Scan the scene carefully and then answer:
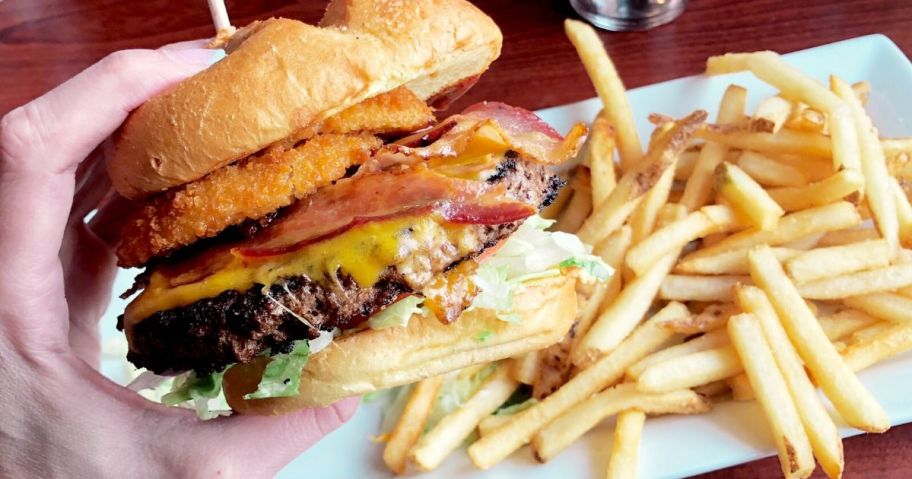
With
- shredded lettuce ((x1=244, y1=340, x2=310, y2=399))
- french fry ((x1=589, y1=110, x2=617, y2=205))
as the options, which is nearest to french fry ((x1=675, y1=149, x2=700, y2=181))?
french fry ((x1=589, y1=110, x2=617, y2=205))

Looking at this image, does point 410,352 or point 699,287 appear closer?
point 410,352

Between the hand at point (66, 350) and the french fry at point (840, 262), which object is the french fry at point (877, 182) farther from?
the hand at point (66, 350)

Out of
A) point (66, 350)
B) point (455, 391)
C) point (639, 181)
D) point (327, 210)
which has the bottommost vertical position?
point (455, 391)

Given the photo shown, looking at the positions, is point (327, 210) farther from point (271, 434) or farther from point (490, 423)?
point (490, 423)

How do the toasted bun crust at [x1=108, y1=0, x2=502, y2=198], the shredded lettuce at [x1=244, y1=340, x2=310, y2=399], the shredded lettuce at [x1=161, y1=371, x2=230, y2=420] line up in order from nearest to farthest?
the toasted bun crust at [x1=108, y1=0, x2=502, y2=198] < the shredded lettuce at [x1=244, y1=340, x2=310, y2=399] < the shredded lettuce at [x1=161, y1=371, x2=230, y2=420]

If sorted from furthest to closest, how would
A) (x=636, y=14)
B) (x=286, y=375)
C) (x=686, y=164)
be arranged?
1. (x=636, y=14)
2. (x=686, y=164)
3. (x=286, y=375)

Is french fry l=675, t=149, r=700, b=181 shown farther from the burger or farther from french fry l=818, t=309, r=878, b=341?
the burger

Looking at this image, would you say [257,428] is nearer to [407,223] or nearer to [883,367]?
[407,223]

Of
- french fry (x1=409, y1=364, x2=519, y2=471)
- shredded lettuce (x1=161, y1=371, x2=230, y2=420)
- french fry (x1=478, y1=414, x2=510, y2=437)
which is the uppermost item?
shredded lettuce (x1=161, y1=371, x2=230, y2=420)

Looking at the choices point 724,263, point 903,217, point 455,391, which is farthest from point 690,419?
point 903,217
